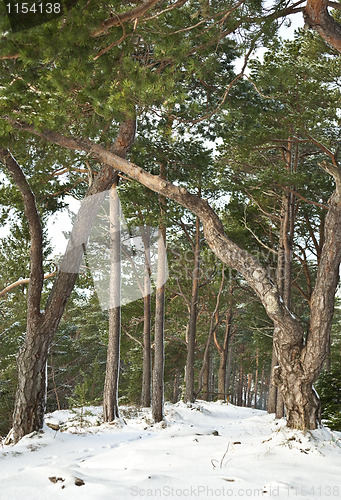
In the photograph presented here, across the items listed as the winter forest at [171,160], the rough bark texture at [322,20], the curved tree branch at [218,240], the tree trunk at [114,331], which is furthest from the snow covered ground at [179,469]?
the rough bark texture at [322,20]

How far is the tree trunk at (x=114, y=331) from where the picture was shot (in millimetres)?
10055

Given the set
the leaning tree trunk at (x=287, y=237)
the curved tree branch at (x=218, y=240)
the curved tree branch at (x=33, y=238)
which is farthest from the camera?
the leaning tree trunk at (x=287, y=237)

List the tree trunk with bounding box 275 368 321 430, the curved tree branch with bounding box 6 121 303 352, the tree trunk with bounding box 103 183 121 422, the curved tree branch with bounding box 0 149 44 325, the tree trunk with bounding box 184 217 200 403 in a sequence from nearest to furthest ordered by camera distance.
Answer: the tree trunk with bounding box 275 368 321 430 → the curved tree branch with bounding box 6 121 303 352 → the curved tree branch with bounding box 0 149 44 325 → the tree trunk with bounding box 103 183 121 422 → the tree trunk with bounding box 184 217 200 403

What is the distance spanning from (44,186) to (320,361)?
6.28 m

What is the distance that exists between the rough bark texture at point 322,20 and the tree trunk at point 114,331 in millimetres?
5981

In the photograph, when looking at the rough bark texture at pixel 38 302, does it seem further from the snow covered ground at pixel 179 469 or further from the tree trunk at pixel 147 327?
the tree trunk at pixel 147 327

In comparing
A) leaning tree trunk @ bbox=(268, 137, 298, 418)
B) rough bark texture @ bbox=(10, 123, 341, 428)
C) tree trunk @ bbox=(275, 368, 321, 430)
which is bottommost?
tree trunk @ bbox=(275, 368, 321, 430)

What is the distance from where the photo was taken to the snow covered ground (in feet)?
11.1

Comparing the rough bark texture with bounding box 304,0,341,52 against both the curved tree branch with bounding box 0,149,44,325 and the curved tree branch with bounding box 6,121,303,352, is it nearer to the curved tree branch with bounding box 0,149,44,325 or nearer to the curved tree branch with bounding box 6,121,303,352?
the curved tree branch with bounding box 6,121,303,352

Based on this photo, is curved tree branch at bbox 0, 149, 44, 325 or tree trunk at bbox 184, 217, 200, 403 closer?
curved tree branch at bbox 0, 149, 44, 325

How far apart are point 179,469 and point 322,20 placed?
5.33 m

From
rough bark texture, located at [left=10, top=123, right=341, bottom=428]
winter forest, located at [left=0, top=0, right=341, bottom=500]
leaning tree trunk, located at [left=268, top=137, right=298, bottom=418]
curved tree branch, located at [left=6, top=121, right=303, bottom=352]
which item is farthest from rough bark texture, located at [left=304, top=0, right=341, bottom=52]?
leaning tree trunk, located at [left=268, top=137, right=298, bottom=418]

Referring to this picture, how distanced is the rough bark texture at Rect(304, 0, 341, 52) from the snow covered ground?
4.95 m

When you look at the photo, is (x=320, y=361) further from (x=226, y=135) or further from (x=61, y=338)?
(x=61, y=338)
